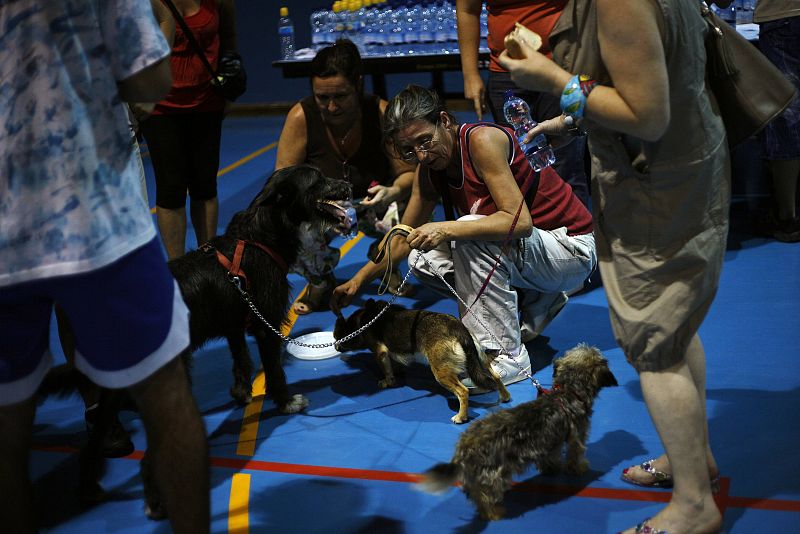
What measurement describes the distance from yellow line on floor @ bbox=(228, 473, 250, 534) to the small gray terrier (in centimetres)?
63

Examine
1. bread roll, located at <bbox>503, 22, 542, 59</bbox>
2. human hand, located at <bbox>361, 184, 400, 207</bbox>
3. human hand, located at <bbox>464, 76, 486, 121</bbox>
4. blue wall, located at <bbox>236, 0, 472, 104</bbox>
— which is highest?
bread roll, located at <bbox>503, 22, 542, 59</bbox>

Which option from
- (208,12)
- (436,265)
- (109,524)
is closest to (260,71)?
(208,12)

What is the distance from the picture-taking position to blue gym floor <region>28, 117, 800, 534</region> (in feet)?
8.88

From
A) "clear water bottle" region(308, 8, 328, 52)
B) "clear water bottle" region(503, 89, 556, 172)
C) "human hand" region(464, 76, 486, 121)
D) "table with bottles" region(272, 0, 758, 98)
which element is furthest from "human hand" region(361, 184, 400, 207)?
"clear water bottle" region(308, 8, 328, 52)

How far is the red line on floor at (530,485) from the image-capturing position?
8.60ft

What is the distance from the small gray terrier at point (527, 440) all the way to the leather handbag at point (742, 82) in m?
1.02

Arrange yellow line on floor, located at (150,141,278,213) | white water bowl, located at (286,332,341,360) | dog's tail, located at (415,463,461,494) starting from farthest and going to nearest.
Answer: yellow line on floor, located at (150,141,278,213) < white water bowl, located at (286,332,341,360) < dog's tail, located at (415,463,461,494)

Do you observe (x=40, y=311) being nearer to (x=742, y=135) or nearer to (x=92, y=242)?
(x=92, y=242)

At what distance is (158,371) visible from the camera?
6.22 feet

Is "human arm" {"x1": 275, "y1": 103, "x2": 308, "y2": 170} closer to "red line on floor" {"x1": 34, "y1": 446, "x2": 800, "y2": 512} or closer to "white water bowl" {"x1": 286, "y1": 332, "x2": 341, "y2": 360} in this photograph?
"white water bowl" {"x1": 286, "y1": 332, "x2": 341, "y2": 360}

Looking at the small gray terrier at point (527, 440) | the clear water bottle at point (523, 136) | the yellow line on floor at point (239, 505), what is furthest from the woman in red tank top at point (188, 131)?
the small gray terrier at point (527, 440)

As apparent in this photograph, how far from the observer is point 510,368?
352 cm

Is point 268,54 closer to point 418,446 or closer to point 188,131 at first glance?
point 188,131

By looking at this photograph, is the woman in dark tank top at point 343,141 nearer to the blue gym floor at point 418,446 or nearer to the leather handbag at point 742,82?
the blue gym floor at point 418,446
